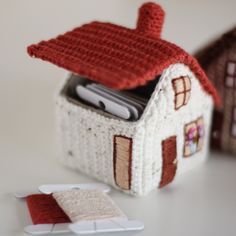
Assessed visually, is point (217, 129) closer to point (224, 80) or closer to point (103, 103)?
point (224, 80)

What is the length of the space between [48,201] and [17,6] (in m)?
0.46

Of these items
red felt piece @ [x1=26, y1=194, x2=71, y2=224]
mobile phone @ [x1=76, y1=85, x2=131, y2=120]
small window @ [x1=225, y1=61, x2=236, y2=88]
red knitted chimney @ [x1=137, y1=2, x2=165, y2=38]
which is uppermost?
red knitted chimney @ [x1=137, y1=2, x2=165, y2=38]

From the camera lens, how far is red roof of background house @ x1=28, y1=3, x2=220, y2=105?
700 millimetres

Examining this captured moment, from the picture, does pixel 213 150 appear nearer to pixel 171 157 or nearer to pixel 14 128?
pixel 171 157

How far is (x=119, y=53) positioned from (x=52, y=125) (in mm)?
281

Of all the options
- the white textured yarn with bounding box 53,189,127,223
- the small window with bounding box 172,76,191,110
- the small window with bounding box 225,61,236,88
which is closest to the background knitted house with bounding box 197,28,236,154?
the small window with bounding box 225,61,236,88

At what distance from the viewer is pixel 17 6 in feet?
3.59

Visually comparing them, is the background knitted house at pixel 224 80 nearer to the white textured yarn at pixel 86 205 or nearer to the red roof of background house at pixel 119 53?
the red roof of background house at pixel 119 53

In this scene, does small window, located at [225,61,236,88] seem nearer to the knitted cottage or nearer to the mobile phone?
the knitted cottage

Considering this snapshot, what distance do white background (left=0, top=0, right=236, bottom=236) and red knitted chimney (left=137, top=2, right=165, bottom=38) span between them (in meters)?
0.13

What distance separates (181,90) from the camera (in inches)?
30.7

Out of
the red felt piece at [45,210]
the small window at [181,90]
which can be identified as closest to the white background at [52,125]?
the red felt piece at [45,210]

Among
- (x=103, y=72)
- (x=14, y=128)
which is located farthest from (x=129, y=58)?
(x=14, y=128)

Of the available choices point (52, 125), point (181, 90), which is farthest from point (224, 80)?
point (52, 125)
